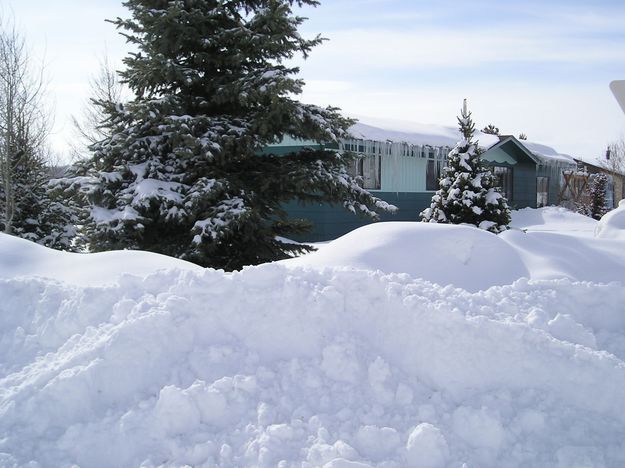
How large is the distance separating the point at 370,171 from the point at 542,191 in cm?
1494

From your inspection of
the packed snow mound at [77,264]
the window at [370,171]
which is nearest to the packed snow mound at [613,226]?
the packed snow mound at [77,264]

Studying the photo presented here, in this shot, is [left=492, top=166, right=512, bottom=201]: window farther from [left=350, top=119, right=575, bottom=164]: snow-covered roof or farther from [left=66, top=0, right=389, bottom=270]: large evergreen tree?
[left=66, top=0, right=389, bottom=270]: large evergreen tree

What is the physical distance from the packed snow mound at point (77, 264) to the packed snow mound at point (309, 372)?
1.32ft

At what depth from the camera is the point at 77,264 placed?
5.46 meters

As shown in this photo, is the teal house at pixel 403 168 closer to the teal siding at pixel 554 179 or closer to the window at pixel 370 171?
the window at pixel 370 171

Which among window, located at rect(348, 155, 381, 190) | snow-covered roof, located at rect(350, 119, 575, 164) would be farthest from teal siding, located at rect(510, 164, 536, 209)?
window, located at rect(348, 155, 381, 190)

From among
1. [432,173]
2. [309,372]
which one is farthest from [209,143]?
[432,173]

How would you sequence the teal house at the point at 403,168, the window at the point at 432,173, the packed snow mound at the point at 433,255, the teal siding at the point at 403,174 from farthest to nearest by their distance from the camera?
the window at the point at 432,173 → the teal siding at the point at 403,174 → the teal house at the point at 403,168 → the packed snow mound at the point at 433,255

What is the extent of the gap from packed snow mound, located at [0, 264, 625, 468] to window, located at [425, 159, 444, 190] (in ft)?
53.0

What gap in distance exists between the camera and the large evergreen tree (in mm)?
7992

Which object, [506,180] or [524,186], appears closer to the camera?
[506,180]

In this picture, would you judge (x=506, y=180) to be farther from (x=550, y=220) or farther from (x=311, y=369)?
(x=311, y=369)

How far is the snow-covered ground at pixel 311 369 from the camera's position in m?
3.28

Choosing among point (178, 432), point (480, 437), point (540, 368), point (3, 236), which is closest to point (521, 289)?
point (540, 368)
